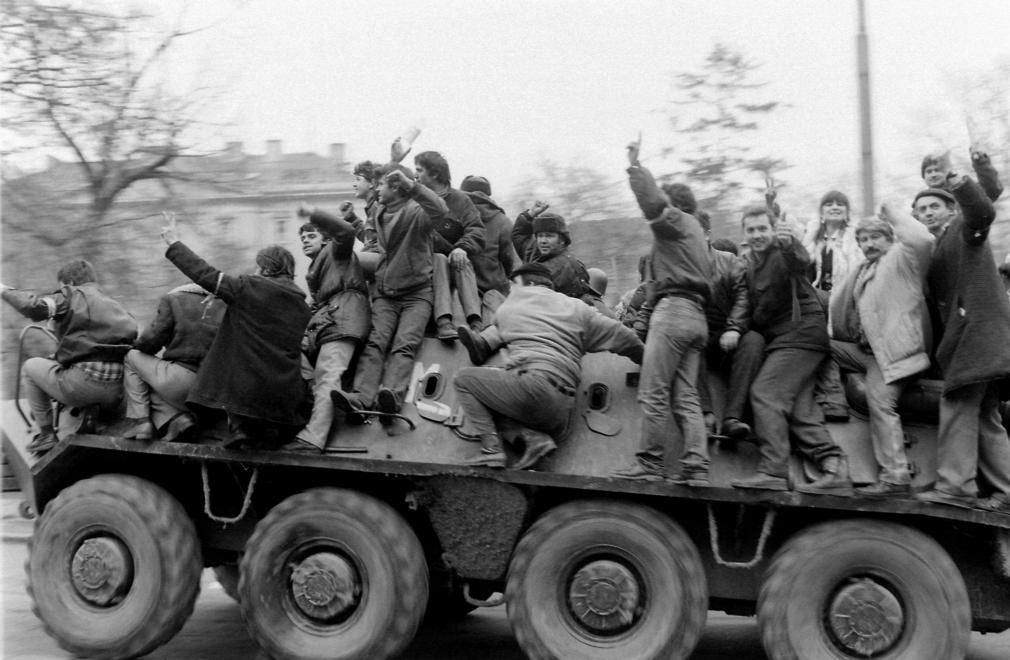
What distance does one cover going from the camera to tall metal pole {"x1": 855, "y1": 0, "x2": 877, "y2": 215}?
970 centimetres

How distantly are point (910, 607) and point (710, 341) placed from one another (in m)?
1.98

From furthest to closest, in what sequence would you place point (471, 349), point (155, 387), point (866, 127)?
point (866, 127)
point (155, 387)
point (471, 349)

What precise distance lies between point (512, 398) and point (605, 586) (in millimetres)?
1252

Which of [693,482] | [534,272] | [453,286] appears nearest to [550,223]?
[534,272]

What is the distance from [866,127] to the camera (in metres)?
9.77

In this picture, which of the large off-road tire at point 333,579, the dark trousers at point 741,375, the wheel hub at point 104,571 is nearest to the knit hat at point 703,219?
the dark trousers at point 741,375

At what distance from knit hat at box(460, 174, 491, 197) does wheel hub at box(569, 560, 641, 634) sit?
354 cm

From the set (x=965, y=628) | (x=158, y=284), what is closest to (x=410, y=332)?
(x=965, y=628)

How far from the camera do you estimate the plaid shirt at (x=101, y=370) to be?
793 centimetres

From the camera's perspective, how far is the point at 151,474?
8266 mm

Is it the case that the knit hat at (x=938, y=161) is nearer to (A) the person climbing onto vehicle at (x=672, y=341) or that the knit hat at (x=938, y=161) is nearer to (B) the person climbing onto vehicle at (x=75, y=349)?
(A) the person climbing onto vehicle at (x=672, y=341)

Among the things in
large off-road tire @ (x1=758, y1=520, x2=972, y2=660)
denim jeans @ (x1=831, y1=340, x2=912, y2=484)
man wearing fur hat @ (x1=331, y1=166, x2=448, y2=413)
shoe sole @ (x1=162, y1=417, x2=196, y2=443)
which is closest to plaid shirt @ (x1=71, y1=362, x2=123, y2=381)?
shoe sole @ (x1=162, y1=417, x2=196, y2=443)

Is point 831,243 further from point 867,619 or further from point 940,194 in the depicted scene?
point 867,619

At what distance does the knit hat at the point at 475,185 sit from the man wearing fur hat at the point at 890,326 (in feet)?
10.9
